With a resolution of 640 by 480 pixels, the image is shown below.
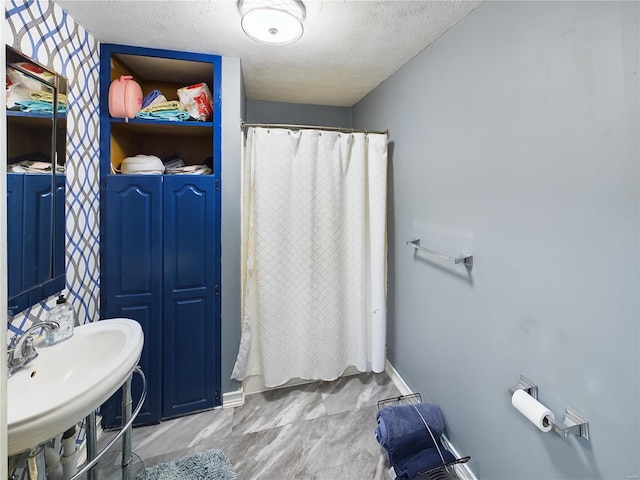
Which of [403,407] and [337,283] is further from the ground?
[337,283]

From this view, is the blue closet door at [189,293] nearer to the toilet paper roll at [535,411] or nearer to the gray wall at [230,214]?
the gray wall at [230,214]

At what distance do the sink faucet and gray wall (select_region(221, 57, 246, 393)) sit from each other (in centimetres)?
96

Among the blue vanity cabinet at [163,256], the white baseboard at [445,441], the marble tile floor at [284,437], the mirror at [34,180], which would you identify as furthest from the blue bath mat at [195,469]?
the white baseboard at [445,441]

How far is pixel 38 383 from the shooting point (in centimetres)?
110

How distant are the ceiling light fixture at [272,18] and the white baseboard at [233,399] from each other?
7.18ft

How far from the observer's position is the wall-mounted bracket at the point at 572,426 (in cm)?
95

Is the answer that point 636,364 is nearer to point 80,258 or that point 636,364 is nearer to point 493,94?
point 493,94

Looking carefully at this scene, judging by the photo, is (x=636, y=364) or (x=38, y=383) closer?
(x=636, y=364)

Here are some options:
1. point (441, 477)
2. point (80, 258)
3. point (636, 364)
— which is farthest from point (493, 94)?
point (80, 258)

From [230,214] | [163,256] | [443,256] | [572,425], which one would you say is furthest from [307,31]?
[572,425]

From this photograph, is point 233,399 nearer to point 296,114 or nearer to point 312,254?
point 312,254

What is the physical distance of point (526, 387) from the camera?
3.75 feet

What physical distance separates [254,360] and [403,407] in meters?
1.03

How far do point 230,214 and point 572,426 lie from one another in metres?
1.92
